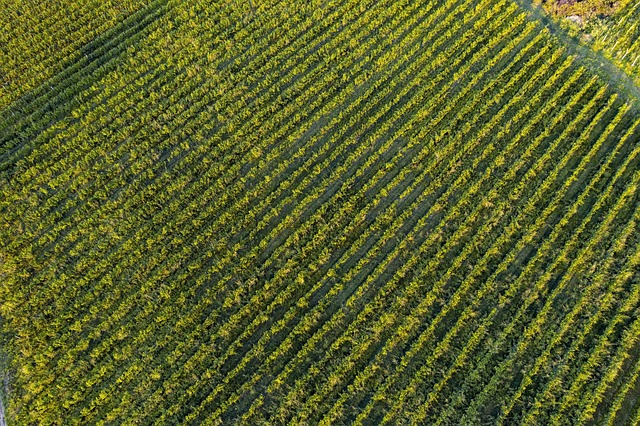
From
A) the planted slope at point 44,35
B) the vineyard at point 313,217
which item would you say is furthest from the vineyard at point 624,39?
the planted slope at point 44,35

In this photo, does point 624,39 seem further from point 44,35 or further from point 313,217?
point 44,35

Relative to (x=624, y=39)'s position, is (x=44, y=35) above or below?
below

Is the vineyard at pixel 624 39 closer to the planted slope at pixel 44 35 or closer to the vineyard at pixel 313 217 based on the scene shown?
the vineyard at pixel 313 217

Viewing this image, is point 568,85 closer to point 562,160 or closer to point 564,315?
point 562,160

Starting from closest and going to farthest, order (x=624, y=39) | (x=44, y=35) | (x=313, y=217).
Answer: (x=313, y=217) → (x=624, y=39) → (x=44, y=35)

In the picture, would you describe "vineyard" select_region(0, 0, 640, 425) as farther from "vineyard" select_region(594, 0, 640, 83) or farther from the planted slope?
"vineyard" select_region(594, 0, 640, 83)

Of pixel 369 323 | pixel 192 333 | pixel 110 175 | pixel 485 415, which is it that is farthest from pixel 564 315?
pixel 110 175

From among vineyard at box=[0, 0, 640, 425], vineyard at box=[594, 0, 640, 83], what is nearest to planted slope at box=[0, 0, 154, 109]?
vineyard at box=[0, 0, 640, 425]

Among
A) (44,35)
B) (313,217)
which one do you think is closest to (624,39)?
(313,217)
